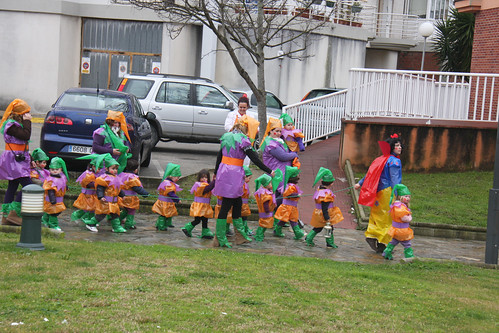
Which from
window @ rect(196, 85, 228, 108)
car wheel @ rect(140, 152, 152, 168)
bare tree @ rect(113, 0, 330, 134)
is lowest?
car wheel @ rect(140, 152, 152, 168)

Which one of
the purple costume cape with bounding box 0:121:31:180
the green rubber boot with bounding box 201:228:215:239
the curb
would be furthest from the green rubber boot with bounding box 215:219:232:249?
the curb

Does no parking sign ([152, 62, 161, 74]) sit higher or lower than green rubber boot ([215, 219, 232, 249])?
higher

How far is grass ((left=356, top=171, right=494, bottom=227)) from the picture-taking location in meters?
13.2

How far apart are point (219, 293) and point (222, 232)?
10.5ft

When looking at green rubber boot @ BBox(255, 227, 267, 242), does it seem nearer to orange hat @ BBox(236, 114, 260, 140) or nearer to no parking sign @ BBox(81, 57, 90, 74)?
orange hat @ BBox(236, 114, 260, 140)

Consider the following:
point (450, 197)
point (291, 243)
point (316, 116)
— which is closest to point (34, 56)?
point (316, 116)

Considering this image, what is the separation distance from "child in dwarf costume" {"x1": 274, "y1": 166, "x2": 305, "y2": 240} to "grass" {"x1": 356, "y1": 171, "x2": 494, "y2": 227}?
2780 mm

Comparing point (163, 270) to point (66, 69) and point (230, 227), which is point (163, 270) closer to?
point (230, 227)

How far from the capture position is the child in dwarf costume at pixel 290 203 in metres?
11.0

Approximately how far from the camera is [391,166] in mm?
10602

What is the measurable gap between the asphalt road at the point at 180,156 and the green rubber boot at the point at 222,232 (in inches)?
204

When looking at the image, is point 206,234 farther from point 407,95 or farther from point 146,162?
point 407,95

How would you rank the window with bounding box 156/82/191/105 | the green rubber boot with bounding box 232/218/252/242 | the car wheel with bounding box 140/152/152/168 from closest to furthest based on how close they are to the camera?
1. the green rubber boot with bounding box 232/218/252/242
2. the car wheel with bounding box 140/152/152/168
3. the window with bounding box 156/82/191/105

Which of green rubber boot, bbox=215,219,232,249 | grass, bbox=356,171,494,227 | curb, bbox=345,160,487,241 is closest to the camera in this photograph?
green rubber boot, bbox=215,219,232,249
